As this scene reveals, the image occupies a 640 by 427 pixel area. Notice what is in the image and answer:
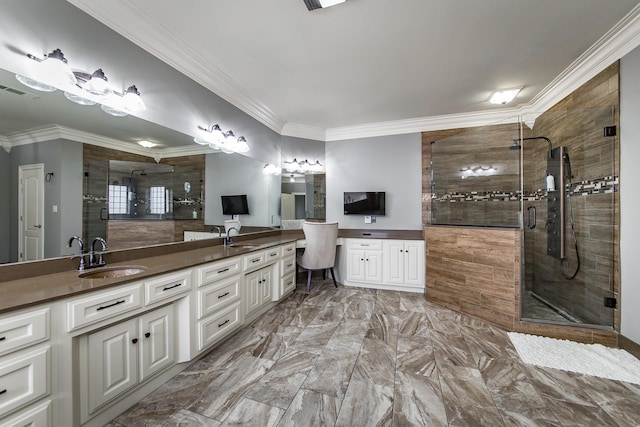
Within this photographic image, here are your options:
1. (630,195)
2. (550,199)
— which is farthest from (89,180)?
(550,199)

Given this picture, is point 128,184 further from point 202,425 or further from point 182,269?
point 202,425

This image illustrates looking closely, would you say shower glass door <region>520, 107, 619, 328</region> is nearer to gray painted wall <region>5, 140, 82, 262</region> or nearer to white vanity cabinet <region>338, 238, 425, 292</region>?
white vanity cabinet <region>338, 238, 425, 292</region>

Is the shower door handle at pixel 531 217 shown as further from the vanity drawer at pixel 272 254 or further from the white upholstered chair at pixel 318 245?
the vanity drawer at pixel 272 254

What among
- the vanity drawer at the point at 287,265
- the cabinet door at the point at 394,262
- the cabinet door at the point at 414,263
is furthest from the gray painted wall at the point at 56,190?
the cabinet door at the point at 414,263

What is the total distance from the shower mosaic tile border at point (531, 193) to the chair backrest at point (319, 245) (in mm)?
1575

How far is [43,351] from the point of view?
1.11m

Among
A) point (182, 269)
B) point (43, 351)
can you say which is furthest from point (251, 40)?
point (43, 351)

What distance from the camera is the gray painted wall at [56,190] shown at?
Result: 4.75 feet

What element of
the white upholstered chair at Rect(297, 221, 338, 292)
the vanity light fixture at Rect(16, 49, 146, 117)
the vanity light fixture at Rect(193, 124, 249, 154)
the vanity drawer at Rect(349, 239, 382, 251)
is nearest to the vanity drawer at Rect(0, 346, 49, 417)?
the vanity light fixture at Rect(16, 49, 146, 117)

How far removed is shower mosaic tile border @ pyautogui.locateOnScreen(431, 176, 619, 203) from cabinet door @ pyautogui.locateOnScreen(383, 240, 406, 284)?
2.85 feet

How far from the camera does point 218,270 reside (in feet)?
6.91

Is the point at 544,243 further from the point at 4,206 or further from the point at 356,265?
the point at 4,206

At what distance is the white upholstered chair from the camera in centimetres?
354

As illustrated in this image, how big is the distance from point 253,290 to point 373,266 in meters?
1.90
